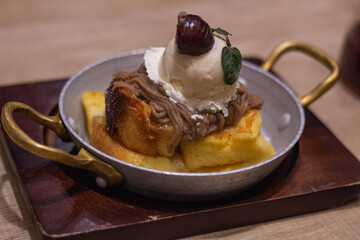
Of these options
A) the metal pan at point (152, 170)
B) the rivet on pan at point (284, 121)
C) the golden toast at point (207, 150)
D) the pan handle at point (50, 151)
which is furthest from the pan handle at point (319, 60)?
the pan handle at point (50, 151)

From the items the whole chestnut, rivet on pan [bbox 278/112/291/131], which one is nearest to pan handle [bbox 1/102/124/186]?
the whole chestnut

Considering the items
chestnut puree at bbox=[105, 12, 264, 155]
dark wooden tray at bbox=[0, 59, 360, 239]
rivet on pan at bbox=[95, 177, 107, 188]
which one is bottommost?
dark wooden tray at bbox=[0, 59, 360, 239]

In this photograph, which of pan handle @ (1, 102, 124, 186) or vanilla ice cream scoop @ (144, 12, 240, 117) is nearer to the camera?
pan handle @ (1, 102, 124, 186)

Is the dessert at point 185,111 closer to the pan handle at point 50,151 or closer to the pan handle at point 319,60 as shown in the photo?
the pan handle at point 50,151

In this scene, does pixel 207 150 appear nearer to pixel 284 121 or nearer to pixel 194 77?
pixel 194 77

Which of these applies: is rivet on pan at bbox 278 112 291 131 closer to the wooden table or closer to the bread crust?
the wooden table

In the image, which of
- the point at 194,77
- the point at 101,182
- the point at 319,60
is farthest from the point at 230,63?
the point at 319,60

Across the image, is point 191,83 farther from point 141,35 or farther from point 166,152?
point 141,35
